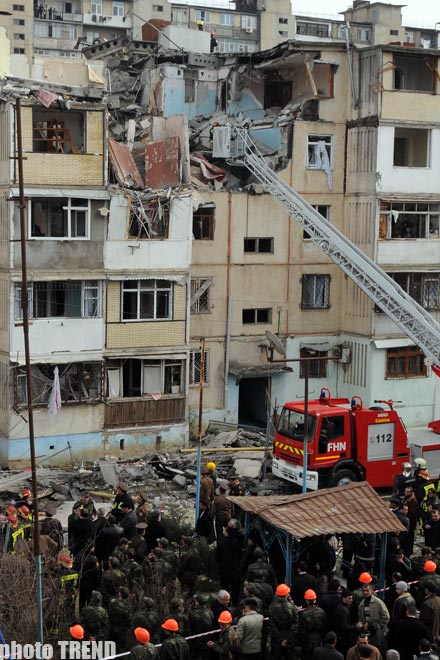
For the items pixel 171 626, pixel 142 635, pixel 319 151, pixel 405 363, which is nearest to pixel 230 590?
pixel 171 626

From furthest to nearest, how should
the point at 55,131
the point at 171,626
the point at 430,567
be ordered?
the point at 55,131 < the point at 430,567 < the point at 171,626

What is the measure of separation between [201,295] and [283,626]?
17.9 m

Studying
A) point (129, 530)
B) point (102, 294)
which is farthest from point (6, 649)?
point (102, 294)

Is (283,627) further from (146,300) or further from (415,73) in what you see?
(415,73)

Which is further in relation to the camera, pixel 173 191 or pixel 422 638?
pixel 173 191

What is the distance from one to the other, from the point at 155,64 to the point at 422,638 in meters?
25.7

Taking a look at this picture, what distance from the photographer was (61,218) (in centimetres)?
2844

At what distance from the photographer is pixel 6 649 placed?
14523mm

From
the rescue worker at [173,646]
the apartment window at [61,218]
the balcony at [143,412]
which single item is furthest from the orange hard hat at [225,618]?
the apartment window at [61,218]

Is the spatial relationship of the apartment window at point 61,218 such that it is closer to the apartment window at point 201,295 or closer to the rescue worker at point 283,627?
the apartment window at point 201,295

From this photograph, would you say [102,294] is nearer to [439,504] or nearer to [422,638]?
[439,504]

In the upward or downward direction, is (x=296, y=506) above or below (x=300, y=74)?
below

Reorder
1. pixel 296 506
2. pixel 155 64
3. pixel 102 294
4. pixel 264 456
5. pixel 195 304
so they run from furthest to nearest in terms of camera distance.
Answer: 1. pixel 155 64
2. pixel 195 304
3. pixel 102 294
4. pixel 264 456
5. pixel 296 506

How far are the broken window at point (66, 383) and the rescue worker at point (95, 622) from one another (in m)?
13.4
